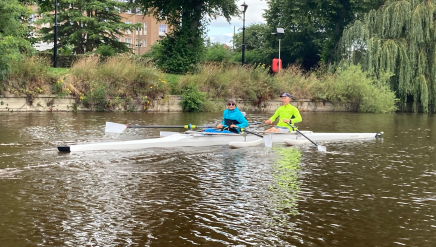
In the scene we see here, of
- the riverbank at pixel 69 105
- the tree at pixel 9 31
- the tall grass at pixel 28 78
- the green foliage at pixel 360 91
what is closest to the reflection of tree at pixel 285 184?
the tree at pixel 9 31

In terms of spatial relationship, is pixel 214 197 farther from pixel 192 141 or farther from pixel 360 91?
pixel 360 91

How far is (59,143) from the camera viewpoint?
12609mm

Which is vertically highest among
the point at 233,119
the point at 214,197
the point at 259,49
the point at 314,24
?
the point at 314,24

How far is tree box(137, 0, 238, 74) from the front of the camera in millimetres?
34531

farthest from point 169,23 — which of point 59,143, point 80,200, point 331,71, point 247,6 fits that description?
point 80,200

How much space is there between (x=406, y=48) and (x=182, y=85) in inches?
562

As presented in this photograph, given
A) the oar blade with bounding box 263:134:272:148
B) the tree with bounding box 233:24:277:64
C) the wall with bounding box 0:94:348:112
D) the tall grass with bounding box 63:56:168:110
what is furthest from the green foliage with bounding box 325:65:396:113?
the oar blade with bounding box 263:134:272:148

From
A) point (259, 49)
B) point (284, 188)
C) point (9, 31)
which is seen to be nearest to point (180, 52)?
point (9, 31)

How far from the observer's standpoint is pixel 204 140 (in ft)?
43.4

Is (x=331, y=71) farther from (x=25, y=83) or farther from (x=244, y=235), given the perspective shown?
Result: (x=244, y=235)

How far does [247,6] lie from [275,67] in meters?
5.54

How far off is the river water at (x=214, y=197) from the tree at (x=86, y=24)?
3449 cm

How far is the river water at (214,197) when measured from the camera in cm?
572

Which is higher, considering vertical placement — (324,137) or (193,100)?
(193,100)
